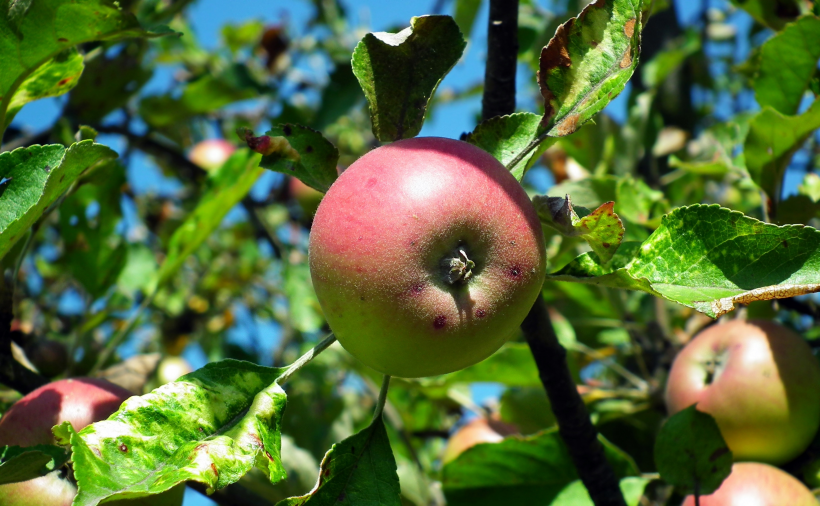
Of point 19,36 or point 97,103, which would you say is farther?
point 97,103

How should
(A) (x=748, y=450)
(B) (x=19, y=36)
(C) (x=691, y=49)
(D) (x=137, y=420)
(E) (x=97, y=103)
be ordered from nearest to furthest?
(D) (x=137, y=420)
(B) (x=19, y=36)
(A) (x=748, y=450)
(E) (x=97, y=103)
(C) (x=691, y=49)

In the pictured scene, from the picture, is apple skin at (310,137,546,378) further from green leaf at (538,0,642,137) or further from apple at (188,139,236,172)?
apple at (188,139,236,172)

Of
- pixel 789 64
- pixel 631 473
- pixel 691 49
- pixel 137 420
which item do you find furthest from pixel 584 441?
pixel 691 49

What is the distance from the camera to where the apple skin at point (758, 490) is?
1102 mm

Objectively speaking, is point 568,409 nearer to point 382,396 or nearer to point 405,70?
point 382,396

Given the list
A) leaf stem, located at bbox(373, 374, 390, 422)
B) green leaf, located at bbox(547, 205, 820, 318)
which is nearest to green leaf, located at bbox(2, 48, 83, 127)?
leaf stem, located at bbox(373, 374, 390, 422)

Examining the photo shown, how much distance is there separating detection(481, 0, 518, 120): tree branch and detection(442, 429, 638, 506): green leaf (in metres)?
0.59

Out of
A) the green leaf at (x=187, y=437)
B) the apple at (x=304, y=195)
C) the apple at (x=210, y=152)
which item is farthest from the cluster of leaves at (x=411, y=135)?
the apple at (x=304, y=195)

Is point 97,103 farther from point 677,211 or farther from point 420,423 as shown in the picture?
point 677,211

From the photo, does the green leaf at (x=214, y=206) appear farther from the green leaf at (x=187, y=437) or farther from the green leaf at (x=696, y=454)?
the green leaf at (x=696, y=454)

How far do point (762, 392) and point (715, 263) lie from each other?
1.57 ft

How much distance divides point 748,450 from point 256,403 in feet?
2.81

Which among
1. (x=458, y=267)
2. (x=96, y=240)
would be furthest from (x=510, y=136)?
(x=96, y=240)

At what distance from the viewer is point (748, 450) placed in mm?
1208
